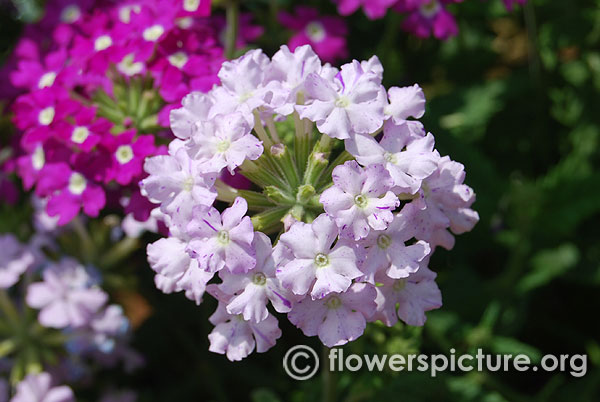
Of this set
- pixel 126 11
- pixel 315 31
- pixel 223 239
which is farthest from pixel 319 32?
pixel 223 239

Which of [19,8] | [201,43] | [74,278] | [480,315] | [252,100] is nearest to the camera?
[252,100]

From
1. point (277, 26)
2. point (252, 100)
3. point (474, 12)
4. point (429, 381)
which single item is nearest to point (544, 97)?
point (474, 12)

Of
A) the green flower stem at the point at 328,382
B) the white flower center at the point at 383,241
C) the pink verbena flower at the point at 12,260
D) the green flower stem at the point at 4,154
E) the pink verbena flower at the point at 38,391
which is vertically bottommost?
the pink verbena flower at the point at 38,391

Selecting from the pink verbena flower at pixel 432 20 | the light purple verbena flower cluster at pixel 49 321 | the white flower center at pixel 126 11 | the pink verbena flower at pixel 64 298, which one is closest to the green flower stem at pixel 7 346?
the light purple verbena flower cluster at pixel 49 321

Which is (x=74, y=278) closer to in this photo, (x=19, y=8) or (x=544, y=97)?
(x=19, y=8)

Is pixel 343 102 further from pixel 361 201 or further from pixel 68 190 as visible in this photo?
pixel 68 190

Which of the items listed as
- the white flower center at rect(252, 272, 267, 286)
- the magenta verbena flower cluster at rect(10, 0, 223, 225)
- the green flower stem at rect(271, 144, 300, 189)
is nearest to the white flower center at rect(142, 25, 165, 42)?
the magenta verbena flower cluster at rect(10, 0, 223, 225)

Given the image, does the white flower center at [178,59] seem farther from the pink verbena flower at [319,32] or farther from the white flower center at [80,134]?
the pink verbena flower at [319,32]
